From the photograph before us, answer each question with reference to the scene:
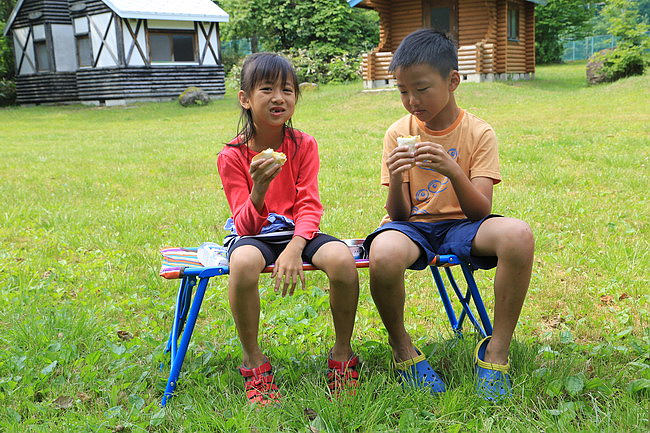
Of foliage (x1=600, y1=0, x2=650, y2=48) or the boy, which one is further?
foliage (x1=600, y1=0, x2=650, y2=48)

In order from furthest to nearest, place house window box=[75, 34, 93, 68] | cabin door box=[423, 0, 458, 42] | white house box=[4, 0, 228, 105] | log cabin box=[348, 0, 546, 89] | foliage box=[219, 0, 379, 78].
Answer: foliage box=[219, 0, 379, 78] → house window box=[75, 34, 93, 68] → white house box=[4, 0, 228, 105] → cabin door box=[423, 0, 458, 42] → log cabin box=[348, 0, 546, 89]

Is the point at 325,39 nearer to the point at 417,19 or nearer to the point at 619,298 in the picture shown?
the point at 417,19

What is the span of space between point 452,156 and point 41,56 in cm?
2427

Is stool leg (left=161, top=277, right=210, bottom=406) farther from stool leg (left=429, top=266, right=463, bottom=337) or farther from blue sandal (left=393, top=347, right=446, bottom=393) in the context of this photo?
stool leg (left=429, top=266, right=463, bottom=337)

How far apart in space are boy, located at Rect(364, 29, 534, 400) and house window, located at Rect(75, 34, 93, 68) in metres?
22.0

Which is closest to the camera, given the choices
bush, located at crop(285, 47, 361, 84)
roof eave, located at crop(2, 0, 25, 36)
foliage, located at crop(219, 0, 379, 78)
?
roof eave, located at crop(2, 0, 25, 36)

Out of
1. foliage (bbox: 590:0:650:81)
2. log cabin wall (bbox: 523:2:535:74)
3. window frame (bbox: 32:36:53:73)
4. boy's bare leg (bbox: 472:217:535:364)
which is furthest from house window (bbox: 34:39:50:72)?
boy's bare leg (bbox: 472:217:535:364)

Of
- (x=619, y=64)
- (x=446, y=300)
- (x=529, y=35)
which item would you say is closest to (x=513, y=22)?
(x=529, y=35)

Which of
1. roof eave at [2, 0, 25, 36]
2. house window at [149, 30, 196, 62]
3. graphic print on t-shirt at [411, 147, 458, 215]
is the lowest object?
graphic print on t-shirt at [411, 147, 458, 215]

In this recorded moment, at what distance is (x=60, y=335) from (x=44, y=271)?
55.2 inches

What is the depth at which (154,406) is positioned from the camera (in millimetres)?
2494

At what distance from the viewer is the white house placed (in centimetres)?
2116

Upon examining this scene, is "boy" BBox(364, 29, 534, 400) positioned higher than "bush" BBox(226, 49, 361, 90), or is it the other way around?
"bush" BBox(226, 49, 361, 90)

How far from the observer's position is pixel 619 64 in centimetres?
1884
